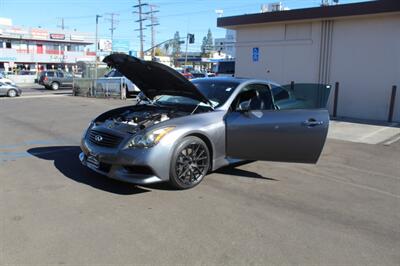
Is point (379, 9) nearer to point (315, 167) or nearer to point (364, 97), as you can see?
point (364, 97)

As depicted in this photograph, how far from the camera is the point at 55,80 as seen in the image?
3372 cm

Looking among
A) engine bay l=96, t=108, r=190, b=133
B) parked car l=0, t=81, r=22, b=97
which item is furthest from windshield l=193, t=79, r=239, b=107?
parked car l=0, t=81, r=22, b=97

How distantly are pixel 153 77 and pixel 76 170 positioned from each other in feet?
6.23

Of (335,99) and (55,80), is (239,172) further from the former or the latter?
(55,80)

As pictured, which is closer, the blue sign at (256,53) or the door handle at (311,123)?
the door handle at (311,123)

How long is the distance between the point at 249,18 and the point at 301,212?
12829 mm

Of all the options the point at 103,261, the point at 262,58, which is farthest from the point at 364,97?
the point at 103,261

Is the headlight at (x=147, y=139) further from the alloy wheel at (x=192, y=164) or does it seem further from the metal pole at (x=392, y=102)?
the metal pole at (x=392, y=102)

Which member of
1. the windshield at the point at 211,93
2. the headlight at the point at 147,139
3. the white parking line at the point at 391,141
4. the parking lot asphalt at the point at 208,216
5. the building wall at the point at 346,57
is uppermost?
the building wall at the point at 346,57

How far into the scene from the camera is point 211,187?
5.45 meters

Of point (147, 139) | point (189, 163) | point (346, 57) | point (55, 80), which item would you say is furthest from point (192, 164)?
point (55, 80)

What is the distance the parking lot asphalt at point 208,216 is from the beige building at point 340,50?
22.8 ft

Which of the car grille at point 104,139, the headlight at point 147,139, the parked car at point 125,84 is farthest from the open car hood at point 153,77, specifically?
the parked car at point 125,84

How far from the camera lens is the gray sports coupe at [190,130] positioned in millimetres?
4945
